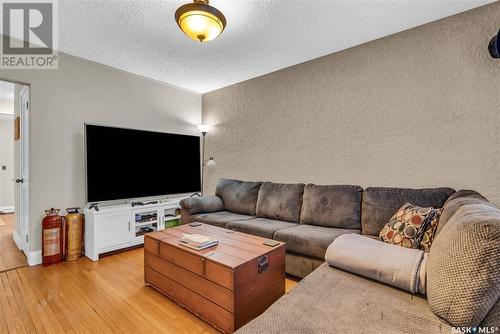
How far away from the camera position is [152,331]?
1612mm

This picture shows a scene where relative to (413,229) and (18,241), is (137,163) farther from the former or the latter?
(413,229)

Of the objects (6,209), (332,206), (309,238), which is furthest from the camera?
(6,209)

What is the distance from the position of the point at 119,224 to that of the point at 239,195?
1.60m

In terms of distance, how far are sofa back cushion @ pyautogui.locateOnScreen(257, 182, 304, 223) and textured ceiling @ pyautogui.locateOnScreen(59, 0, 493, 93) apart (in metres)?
1.66

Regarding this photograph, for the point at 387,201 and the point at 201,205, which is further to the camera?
the point at 201,205

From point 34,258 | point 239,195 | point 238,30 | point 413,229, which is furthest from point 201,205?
point 413,229

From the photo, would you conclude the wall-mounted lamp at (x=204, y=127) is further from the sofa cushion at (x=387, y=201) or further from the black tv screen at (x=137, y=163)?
the sofa cushion at (x=387, y=201)

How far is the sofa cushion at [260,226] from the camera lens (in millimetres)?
2494

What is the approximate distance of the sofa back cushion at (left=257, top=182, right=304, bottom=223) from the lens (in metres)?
2.90

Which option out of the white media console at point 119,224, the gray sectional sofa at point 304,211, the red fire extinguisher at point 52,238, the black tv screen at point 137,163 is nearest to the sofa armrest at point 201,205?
the gray sectional sofa at point 304,211

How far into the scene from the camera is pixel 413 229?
174 cm

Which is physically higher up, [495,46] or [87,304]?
[495,46]

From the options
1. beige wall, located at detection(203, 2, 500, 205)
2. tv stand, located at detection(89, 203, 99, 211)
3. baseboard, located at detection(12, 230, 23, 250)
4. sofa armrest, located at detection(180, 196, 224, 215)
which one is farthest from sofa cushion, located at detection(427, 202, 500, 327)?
baseboard, located at detection(12, 230, 23, 250)

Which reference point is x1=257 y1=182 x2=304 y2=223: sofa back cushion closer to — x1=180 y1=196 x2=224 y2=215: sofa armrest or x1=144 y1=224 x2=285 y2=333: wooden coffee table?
x1=180 y1=196 x2=224 y2=215: sofa armrest
